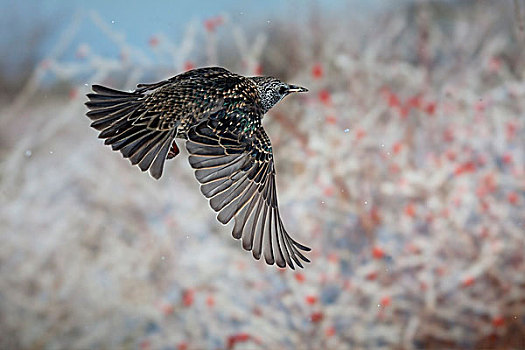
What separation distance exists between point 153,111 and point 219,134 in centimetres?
11

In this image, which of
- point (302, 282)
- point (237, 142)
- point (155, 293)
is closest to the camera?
point (237, 142)


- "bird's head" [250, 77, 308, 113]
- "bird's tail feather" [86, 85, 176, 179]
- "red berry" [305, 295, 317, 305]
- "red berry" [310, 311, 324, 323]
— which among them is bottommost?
Answer: "bird's tail feather" [86, 85, 176, 179]

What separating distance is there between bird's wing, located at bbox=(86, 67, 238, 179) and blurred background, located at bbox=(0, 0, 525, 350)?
4.53ft

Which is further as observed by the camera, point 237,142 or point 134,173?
point 134,173

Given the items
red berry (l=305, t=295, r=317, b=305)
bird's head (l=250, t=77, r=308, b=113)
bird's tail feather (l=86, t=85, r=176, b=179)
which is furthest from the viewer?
red berry (l=305, t=295, r=317, b=305)

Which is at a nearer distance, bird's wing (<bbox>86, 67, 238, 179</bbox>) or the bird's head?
bird's wing (<bbox>86, 67, 238, 179</bbox>)

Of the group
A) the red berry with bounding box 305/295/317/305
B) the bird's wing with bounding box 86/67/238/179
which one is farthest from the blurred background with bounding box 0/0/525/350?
the bird's wing with bounding box 86/67/238/179

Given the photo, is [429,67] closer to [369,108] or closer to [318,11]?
[369,108]

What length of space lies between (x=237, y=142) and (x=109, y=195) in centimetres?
181

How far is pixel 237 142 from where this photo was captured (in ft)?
2.79

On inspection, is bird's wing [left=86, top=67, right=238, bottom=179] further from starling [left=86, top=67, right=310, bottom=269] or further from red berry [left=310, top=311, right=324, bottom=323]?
red berry [left=310, top=311, right=324, bottom=323]

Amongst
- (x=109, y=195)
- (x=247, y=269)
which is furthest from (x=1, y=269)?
(x=247, y=269)

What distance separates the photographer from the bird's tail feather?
2.44 ft

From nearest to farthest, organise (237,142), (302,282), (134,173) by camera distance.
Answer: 1. (237,142)
2. (302,282)
3. (134,173)
